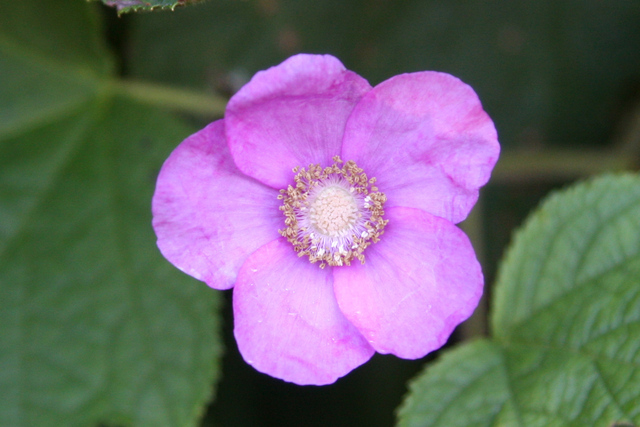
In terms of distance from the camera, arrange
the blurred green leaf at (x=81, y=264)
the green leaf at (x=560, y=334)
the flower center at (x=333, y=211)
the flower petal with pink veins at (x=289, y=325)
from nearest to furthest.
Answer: the flower petal with pink veins at (x=289, y=325) < the green leaf at (x=560, y=334) < the flower center at (x=333, y=211) < the blurred green leaf at (x=81, y=264)

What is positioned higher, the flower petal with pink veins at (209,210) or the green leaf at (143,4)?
the green leaf at (143,4)

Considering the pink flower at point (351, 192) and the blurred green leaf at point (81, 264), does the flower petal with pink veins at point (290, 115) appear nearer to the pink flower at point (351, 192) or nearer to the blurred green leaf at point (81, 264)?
the pink flower at point (351, 192)

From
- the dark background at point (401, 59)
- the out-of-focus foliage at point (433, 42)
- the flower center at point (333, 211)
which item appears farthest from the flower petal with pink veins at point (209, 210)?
the out-of-focus foliage at point (433, 42)

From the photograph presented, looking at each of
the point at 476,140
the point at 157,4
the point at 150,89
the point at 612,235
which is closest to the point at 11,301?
the point at 150,89

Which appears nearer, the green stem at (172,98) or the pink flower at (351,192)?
the pink flower at (351,192)

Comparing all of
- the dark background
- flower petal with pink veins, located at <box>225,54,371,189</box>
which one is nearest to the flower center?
flower petal with pink veins, located at <box>225,54,371,189</box>

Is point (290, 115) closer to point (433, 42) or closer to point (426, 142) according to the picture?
point (426, 142)

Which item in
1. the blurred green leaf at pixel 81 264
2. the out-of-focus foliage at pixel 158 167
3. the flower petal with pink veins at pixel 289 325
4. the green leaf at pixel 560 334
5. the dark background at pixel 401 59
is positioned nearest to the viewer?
the flower petal with pink veins at pixel 289 325

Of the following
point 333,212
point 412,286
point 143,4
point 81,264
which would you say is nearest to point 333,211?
point 333,212

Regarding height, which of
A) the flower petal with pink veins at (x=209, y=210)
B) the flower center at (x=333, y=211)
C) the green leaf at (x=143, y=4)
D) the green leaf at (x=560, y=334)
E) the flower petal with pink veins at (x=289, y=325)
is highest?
the green leaf at (x=143, y=4)
